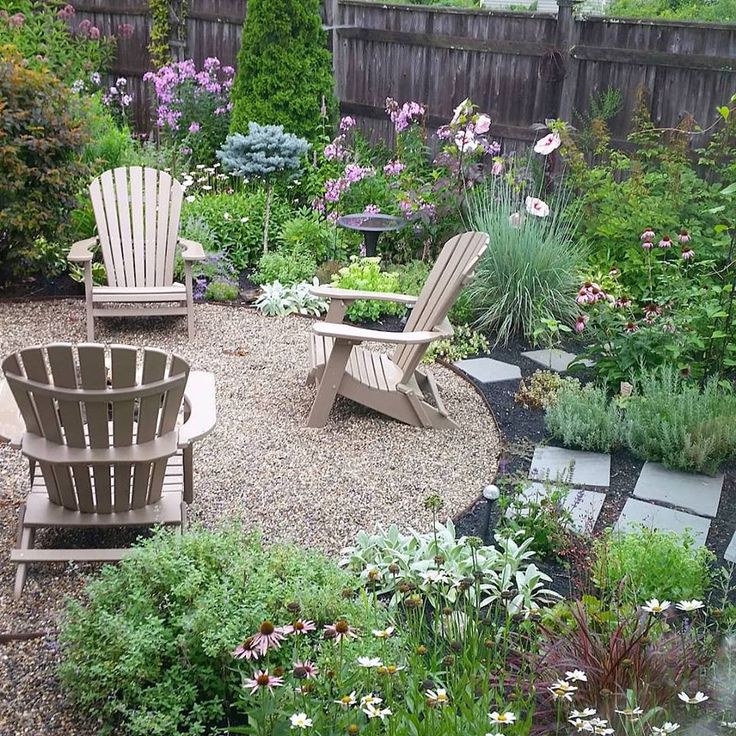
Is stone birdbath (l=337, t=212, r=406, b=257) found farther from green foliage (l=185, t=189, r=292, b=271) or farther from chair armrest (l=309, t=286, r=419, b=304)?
chair armrest (l=309, t=286, r=419, b=304)

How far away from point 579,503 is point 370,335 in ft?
4.05

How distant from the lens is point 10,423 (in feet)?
11.0

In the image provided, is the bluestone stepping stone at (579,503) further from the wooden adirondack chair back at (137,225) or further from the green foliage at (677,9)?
the green foliage at (677,9)

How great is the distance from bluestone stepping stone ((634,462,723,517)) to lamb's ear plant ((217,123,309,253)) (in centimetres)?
383

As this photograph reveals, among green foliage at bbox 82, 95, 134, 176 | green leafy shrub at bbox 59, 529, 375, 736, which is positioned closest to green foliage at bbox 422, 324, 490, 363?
green leafy shrub at bbox 59, 529, 375, 736

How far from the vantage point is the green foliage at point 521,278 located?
6.03 m

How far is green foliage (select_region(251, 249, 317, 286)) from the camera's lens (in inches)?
267

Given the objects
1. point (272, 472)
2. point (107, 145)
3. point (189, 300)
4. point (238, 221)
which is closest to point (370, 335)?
point (272, 472)

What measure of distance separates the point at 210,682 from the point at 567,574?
4.64 ft

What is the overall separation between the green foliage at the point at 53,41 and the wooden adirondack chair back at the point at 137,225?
3608 millimetres

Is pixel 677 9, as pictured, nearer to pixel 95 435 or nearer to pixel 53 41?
pixel 53 41

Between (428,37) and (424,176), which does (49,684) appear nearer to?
(424,176)

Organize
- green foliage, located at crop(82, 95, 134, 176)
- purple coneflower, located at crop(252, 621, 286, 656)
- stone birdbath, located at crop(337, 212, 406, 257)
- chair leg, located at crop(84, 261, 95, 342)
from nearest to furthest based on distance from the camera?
1. purple coneflower, located at crop(252, 621, 286, 656)
2. chair leg, located at crop(84, 261, 95, 342)
3. stone birdbath, located at crop(337, 212, 406, 257)
4. green foliage, located at crop(82, 95, 134, 176)

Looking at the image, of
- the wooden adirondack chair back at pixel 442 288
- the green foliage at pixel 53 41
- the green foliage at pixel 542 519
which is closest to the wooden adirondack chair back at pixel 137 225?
the wooden adirondack chair back at pixel 442 288
